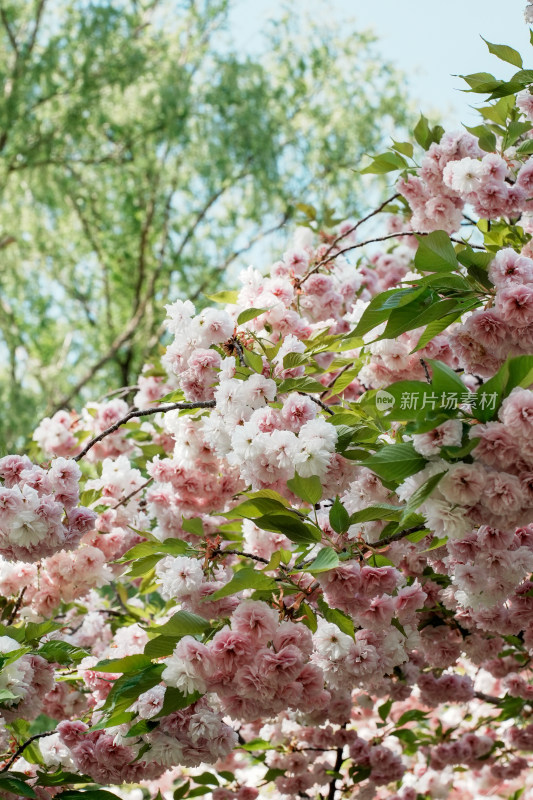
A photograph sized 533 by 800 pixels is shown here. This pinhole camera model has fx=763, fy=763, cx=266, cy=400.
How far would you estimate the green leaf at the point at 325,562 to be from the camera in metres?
1.17

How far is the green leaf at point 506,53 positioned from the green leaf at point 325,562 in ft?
3.81

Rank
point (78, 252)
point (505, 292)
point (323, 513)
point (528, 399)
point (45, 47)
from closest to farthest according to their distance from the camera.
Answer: point (528, 399) → point (505, 292) → point (323, 513) → point (45, 47) → point (78, 252)

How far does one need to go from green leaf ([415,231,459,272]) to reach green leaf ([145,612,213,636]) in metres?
0.75

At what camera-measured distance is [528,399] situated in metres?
1.03

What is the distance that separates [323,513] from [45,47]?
20.5 feet

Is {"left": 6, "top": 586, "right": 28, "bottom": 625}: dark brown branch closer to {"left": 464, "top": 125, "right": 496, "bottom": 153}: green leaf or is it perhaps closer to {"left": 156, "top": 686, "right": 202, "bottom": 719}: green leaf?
{"left": 156, "top": 686, "right": 202, "bottom": 719}: green leaf

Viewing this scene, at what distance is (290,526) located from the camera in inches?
51.1

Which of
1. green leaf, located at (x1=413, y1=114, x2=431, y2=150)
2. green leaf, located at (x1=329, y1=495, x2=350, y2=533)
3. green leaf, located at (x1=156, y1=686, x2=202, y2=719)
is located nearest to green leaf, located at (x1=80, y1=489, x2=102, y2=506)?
green leaf, located at (x1=156, y1=686, x2=202, y2=719)

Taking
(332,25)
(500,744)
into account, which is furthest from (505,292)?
(332,25)

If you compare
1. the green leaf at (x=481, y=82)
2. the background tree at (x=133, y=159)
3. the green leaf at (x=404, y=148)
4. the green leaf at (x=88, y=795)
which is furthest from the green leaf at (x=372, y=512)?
the background tree at (x=133, y=159)

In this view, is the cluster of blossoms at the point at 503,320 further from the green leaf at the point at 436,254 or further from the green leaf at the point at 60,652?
the green leaf at the point at 60,652

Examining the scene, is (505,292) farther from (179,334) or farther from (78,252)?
(78,252)

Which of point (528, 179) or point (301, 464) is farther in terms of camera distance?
point (528, 179)

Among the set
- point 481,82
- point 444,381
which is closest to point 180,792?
point 444,381
